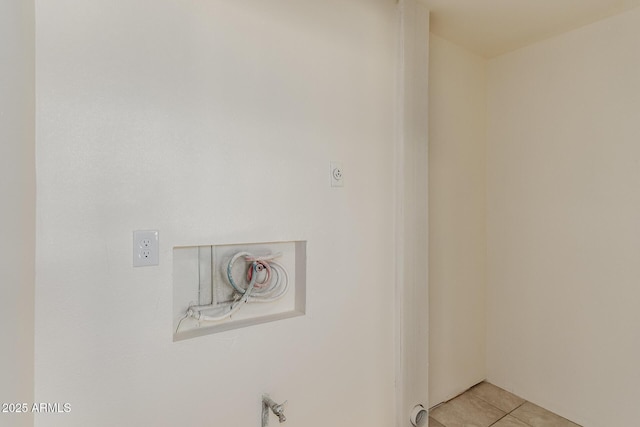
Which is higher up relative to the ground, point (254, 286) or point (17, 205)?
point (17, 205)

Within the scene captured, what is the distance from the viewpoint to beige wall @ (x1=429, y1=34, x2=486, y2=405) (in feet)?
6.85

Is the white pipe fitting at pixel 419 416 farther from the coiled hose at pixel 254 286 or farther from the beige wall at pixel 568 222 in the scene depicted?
the coiled hose at pixel 254 286

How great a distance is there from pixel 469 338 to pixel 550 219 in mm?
1020

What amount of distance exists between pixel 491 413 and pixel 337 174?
6.18ft

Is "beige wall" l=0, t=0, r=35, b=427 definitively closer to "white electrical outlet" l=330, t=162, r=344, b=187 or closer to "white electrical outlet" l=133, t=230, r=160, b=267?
"white electrical outlet" l=133, t=230, r=160, b=267

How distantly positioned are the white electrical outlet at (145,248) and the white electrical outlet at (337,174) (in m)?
0.83

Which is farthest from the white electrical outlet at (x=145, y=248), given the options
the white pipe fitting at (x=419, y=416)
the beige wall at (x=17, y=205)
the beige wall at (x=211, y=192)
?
the white pipe fitting at (x=419, y=416)

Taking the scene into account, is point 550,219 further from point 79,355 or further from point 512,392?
point 79,355

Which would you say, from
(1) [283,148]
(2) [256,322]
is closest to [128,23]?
(1) [283,148]

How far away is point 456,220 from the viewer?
221cm

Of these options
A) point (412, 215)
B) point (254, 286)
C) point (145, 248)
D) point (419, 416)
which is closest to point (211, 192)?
point (145, 248)

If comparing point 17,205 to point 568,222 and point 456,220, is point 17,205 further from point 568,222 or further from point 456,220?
point 568,222

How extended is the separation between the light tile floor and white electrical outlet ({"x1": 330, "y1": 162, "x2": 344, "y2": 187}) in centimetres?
161

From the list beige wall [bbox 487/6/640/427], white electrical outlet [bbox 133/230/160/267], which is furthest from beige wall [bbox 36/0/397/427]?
beige wall [bbox 487/6/640/427]
